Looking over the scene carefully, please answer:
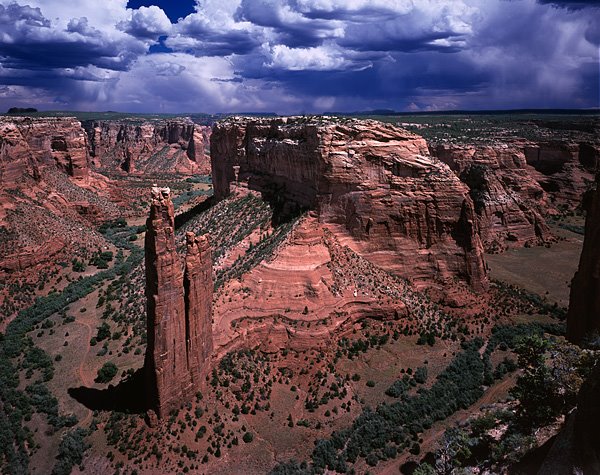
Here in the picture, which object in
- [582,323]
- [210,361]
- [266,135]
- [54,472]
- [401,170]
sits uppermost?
[266,135]

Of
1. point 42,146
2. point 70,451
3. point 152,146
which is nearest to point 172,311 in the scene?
point 70,451

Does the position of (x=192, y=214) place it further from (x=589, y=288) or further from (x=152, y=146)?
(x=152, y=146)

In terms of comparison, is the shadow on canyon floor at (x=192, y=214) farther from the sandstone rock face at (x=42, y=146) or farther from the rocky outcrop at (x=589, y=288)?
the rocky outcrop at (x=589, y=288)

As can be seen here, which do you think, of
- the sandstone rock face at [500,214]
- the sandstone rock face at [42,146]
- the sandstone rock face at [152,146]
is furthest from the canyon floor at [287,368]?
the sandstone rock face at [152,146]

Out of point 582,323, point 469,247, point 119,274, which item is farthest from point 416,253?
point 119,274

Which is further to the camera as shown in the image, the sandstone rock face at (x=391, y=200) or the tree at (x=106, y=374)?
the sandstone rock face at (x=391, y=200)

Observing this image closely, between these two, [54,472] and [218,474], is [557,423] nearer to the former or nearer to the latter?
[218,474]
